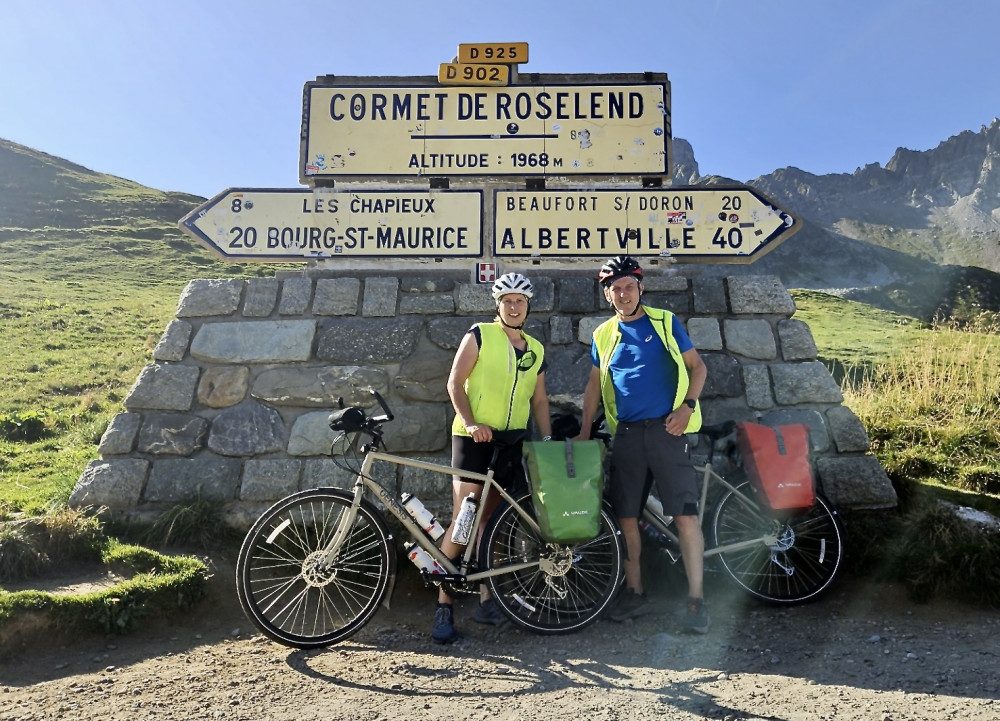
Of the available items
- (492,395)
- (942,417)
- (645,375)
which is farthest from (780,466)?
(942,417)

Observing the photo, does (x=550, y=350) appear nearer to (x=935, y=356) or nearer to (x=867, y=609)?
(x=867, y=609)

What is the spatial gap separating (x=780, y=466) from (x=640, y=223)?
A: 2.31 m

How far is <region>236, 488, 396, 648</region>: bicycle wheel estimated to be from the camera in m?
3.66

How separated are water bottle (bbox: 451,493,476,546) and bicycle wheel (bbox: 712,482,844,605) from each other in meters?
1.60

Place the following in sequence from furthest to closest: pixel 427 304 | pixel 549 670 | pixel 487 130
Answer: pixel 487 130
pixel 427 304
pixel 549 670

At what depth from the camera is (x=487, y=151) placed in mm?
5727

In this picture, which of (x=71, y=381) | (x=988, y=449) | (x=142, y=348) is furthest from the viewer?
(x=142, y=348)

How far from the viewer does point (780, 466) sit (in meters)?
4.18

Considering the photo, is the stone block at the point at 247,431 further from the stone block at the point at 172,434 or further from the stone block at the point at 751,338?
the stone block at the point at 751,338

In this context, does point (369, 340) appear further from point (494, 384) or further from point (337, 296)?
point (494, 384)

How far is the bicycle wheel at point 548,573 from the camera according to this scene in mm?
3879

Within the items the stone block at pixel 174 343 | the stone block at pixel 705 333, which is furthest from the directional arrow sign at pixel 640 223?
the stone block at pixel 174 343

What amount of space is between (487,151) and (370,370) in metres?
2.08

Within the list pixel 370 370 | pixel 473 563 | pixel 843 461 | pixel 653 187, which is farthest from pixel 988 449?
pixel 370 370
